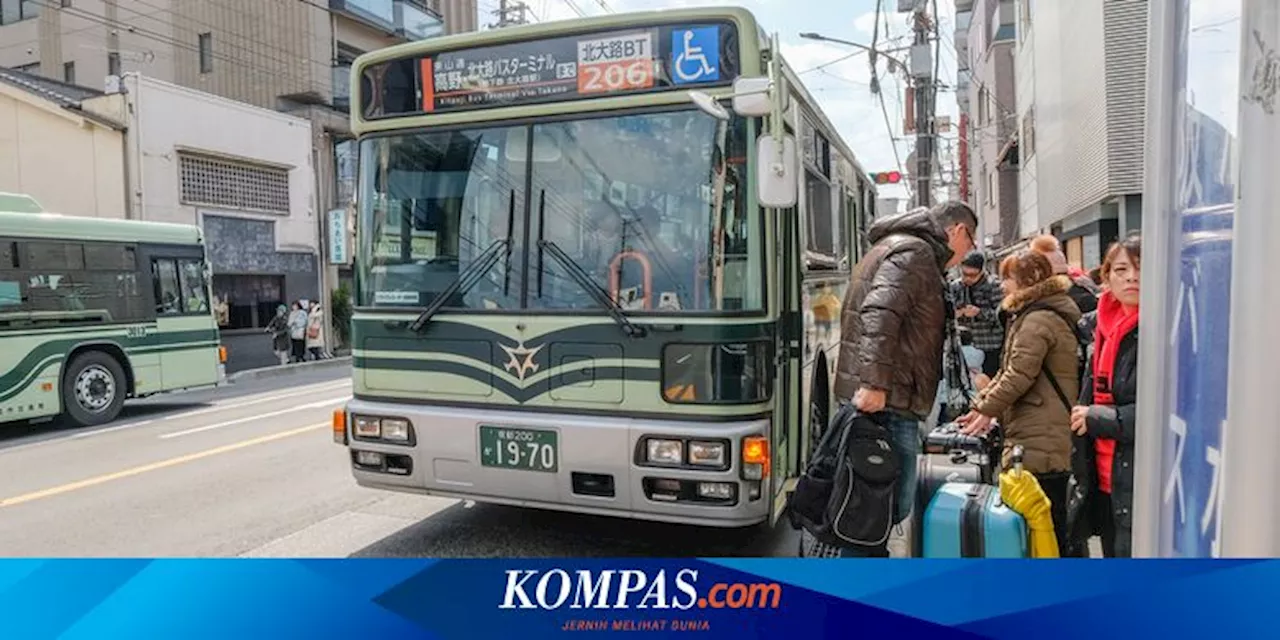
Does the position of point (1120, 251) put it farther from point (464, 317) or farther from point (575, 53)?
point (464, 317)

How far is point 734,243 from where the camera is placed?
4371 mm

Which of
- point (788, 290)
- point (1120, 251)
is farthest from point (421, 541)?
point (1120, 251)

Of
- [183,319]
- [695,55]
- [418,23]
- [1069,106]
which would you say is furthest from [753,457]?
[418,23]

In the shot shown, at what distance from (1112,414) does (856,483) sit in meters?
1.04

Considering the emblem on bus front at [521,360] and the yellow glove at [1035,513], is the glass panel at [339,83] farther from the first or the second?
the yellow glove at [1035,513]

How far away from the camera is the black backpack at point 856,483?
142 inches

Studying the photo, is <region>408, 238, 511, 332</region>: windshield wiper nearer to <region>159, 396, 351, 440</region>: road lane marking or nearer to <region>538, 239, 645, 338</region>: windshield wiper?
<region>538, 239, 645, 338</region>: windshield wiper

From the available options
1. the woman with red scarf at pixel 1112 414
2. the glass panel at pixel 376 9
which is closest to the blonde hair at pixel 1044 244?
the woman with red scarf at pixel 1112 414

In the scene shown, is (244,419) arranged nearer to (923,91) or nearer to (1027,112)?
(923,91)

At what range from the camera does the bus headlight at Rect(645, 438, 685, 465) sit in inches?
169

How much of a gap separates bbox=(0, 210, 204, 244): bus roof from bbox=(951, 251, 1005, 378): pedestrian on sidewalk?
35.8 ft

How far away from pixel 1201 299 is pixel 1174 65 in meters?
0.58

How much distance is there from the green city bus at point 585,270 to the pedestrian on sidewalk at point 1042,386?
114cm

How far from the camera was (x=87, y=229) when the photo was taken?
1152cm
